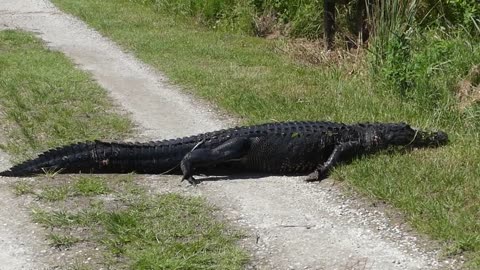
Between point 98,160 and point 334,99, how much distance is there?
329cm

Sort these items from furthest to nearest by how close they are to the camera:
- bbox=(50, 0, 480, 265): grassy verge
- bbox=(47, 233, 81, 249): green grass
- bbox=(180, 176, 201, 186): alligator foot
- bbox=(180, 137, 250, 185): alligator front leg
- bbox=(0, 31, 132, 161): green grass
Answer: bbox=(0, 31, 132, 161): green grass, bbox=(180, 137, 250, 185): alligator front leg, bbox=(180, 176, 201, 186): alligator foot, bbox=(50, 0, 480, 265): grassy verge, bbox=(47, 233, 81, 249): green grass

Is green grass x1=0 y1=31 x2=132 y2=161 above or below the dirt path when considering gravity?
below

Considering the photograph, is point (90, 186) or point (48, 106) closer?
point (90, 186)

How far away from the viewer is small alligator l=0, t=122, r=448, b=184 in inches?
262

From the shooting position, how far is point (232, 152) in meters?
6.74

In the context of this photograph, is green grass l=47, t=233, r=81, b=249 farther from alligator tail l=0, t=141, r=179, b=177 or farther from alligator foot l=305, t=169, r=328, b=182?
alligator foot l=305, t=169, r=328, b=182

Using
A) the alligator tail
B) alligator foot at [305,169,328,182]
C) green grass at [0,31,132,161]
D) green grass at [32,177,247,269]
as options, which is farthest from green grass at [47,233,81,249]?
alligator foot at [305,169,328,182]

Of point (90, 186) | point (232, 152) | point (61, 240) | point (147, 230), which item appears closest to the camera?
point (61, 240)

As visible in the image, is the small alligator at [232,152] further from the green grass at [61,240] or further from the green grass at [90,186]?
the green grass at [61,240]

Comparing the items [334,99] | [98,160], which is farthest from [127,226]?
[334,99]

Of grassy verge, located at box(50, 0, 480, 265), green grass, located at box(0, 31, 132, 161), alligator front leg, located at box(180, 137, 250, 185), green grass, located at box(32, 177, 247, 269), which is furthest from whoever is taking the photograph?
green grass, located at box(0, 31, 132, 161)

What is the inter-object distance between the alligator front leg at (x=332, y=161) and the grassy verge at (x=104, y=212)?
3.47 ft

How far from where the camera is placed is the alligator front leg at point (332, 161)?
666 cm

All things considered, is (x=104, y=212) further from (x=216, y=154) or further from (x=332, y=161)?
(x=332, y=161)
